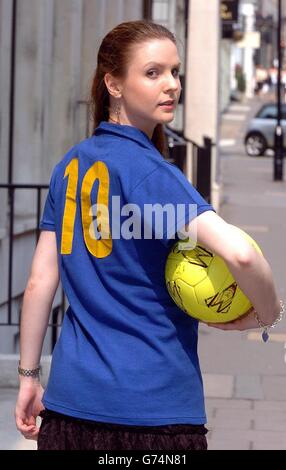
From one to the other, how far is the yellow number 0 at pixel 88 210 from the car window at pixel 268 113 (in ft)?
125

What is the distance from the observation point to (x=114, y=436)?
312cm

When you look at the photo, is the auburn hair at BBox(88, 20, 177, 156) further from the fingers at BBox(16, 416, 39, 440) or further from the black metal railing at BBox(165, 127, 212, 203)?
the black metal railing at BBox(165, 127, 212, 203)

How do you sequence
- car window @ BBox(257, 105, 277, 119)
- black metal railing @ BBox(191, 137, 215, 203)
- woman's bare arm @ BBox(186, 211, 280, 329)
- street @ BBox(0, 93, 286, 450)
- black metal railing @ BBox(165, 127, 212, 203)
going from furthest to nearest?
car window @ BBox(257, 105, 277, 119), black metal railing @ BBox(191, 137, 215, 203), black metal railing @ BBox(165, 127, 212, 203), street @ BBox(0, 93, 286, 450), woman's bare arm @ BBox(186, 211, 280, 329)

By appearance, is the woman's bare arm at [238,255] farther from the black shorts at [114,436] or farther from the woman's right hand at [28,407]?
the woman's right hand at [28,407]

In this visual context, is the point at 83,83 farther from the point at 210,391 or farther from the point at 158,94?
the point at 158,94

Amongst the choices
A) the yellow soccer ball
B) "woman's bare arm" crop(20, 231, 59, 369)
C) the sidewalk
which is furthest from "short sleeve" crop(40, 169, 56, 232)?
the sidewalk

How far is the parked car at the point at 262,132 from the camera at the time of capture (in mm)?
40688

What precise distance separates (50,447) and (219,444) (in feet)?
12.2

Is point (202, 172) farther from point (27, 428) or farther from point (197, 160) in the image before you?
point (27, 428)

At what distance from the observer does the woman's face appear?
320 centimetres

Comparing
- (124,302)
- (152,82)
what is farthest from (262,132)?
(124,302)

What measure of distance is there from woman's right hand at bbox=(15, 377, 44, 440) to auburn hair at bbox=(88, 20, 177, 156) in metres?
0.68

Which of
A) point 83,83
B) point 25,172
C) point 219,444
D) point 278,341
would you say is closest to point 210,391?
point 219,444
